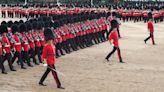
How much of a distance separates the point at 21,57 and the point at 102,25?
6.77m

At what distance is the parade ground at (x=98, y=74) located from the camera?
1049 cm

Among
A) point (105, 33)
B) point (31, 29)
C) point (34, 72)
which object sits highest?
point (31, 29)

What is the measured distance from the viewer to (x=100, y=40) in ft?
65.2

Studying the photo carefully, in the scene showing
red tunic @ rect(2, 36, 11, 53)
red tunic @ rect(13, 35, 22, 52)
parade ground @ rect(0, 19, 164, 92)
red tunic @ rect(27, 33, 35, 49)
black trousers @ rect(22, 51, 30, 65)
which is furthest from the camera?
red tunic @ rect(27, 33, 35, 49)

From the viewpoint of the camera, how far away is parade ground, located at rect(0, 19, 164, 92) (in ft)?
34.4

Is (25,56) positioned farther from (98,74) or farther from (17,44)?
(98,74)

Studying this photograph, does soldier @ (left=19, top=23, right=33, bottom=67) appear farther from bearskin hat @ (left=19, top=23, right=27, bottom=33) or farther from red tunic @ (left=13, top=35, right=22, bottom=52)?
red tunic @ (left=13, top=35, right=22, bottom=52)

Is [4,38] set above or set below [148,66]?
above

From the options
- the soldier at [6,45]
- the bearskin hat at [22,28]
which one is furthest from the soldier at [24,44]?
the soldier at [6,45]

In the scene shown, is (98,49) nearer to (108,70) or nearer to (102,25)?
(102,25)

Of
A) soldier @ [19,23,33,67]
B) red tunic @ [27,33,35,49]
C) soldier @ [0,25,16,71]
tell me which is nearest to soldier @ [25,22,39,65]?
red tunic @ [27,33,35,49]

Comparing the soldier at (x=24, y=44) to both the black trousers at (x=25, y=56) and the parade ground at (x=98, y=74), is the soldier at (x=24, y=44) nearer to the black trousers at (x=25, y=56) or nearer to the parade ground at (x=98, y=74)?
the black trousers at (x=25, y=56)

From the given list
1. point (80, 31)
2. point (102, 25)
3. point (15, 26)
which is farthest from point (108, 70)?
point (102, 25)

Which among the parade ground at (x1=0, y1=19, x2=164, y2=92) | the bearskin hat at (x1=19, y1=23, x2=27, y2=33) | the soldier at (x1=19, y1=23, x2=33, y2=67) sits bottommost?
the parade ground at (x1=0, y1=19, x2=164, y2=92)
